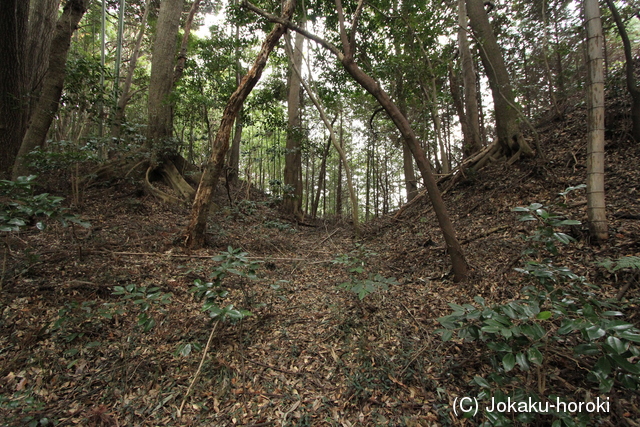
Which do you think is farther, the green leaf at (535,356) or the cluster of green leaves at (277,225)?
the cluster of green leaves at (277,225)

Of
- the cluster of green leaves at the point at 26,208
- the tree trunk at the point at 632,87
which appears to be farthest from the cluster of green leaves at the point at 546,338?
the tree trunk at the point at 632,87

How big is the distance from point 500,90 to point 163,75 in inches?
313

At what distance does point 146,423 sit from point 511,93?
25.6ft

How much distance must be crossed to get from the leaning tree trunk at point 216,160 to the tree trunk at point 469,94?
5911 mm

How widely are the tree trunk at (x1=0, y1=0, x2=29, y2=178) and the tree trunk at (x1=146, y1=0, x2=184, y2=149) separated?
250cm

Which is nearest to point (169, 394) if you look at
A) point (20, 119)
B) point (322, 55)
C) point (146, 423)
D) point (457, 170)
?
point (146, 423)

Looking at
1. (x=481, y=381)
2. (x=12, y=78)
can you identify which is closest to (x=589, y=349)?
(x=481, y=381)

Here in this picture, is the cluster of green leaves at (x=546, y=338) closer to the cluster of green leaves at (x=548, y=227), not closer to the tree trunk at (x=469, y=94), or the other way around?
the cluster of green leaves at (x=548, y=227)

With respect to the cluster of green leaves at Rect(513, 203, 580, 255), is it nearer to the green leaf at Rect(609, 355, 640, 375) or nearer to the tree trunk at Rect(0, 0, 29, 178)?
the green leaf at Rect(609, 355, 640, 375)

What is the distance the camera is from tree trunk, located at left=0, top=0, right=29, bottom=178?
12.7 feet

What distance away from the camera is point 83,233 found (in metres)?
4.10

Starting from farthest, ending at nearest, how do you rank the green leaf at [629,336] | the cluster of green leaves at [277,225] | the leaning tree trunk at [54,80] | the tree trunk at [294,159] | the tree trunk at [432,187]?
the tree trunk at [294,159] < the cluster of green leaves at [277,225] < the leaning tree trunk at [54,80] < the tree trunk at [432,187] < the green leaf at [629,336]

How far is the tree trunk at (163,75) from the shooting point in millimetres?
6762

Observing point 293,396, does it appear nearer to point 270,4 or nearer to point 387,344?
point 387,344
